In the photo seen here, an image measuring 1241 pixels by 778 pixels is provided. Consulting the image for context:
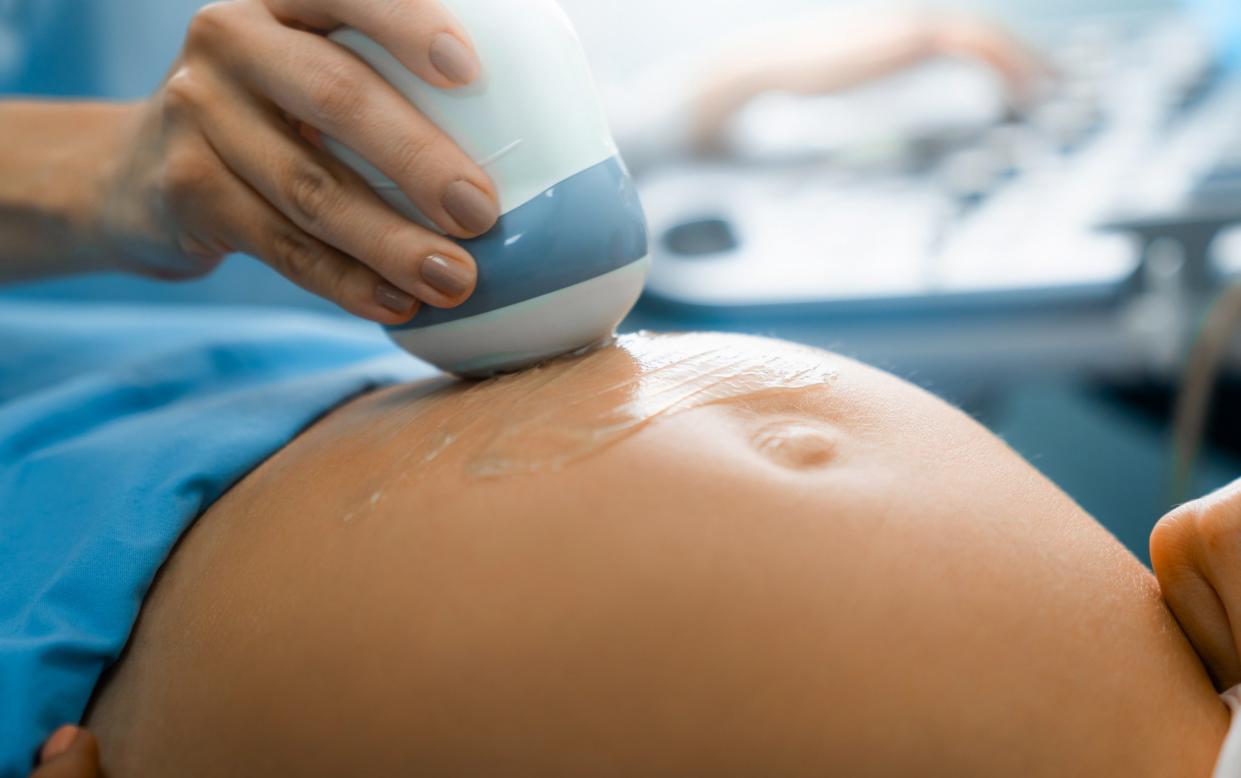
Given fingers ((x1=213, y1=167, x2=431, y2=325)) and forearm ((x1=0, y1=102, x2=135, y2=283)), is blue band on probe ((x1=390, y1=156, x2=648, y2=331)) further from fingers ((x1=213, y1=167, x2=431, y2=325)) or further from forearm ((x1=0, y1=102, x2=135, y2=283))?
forearm ((x1=0, y1=102, x2=135, y2=283))

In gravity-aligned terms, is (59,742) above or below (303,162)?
below

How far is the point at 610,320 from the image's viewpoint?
480 millimetres

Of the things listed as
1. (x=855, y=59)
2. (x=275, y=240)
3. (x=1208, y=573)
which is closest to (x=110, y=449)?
(x=275, y=240)

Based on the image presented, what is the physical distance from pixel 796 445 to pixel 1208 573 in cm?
17

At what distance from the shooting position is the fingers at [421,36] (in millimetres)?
405

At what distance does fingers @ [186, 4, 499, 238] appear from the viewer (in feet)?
1.36

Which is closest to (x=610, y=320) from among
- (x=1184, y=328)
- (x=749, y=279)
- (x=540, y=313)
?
(x=540, y=313)

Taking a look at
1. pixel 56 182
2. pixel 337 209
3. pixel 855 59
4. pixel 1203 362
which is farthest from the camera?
pixel 855 59

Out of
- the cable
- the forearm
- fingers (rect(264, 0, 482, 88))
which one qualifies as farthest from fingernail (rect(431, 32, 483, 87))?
the cable

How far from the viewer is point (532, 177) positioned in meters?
0.43

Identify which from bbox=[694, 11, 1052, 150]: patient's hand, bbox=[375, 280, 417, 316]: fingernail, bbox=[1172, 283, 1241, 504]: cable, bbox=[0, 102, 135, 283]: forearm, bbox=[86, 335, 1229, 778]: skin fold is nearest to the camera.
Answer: bbox=[86, 335, 1229, 778]: skin fold

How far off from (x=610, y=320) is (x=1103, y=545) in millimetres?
236

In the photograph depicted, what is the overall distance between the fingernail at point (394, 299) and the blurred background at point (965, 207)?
1.41ft

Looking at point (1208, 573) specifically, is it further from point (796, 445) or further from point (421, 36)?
point (421, 36)
